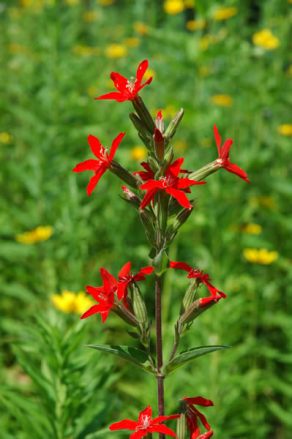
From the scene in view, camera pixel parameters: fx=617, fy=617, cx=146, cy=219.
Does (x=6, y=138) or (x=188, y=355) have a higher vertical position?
(x=6, y=138)

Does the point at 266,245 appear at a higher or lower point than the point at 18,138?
lower

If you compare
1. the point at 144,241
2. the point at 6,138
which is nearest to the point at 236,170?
the point at 144,241

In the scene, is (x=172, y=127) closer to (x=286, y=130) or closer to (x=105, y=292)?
(x=105, y=292)

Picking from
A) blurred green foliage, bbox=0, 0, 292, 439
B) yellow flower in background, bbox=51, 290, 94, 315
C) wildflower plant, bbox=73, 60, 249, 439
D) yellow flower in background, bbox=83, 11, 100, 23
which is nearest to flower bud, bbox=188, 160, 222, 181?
wildflower plant, bbox=73, 60, 249, 439

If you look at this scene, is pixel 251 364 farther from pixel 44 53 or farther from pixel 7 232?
pixel 44 53

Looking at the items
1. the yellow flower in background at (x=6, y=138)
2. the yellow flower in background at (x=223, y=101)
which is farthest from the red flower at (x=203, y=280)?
the yellow flower in background at (x=6, y=138)

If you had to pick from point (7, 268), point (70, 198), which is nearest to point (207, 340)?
point (70, 198)
